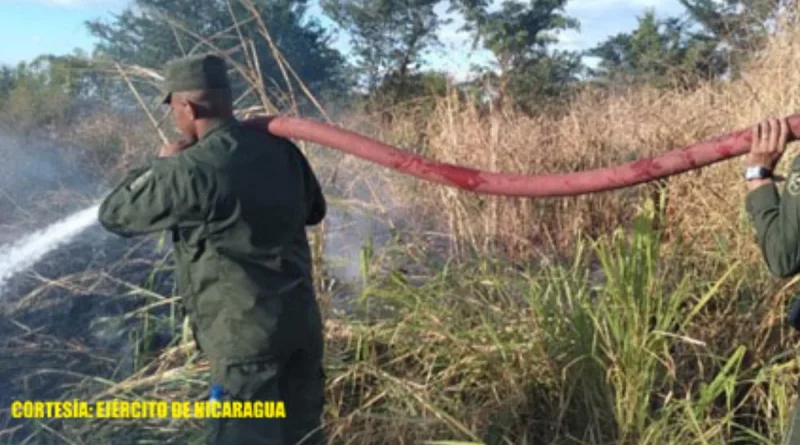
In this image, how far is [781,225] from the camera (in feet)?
7.61

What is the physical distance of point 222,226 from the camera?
2.79m

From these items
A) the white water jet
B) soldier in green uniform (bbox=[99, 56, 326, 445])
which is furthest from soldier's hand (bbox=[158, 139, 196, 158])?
the white water jet

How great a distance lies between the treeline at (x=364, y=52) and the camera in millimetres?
4748

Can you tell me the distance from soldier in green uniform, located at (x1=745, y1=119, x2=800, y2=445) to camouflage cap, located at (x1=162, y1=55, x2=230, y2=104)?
172 cm

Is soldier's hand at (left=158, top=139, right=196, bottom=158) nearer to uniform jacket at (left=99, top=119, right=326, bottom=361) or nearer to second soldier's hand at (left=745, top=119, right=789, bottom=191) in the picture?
uniform jacket at (left=99, top=119, right=326, bottom=361)

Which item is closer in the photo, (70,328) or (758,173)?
(758,173)

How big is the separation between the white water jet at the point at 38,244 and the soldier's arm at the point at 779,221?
449cm

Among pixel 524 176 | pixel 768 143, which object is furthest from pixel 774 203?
pixel 524 176

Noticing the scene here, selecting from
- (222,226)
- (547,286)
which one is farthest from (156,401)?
(547,286)

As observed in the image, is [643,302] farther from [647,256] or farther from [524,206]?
[524,206]

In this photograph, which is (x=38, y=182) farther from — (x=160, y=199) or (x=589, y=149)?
(x=160, y=199)

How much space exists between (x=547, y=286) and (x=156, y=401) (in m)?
1.79

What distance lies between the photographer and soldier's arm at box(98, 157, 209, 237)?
2691 mm

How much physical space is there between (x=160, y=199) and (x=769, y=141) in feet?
5.90
